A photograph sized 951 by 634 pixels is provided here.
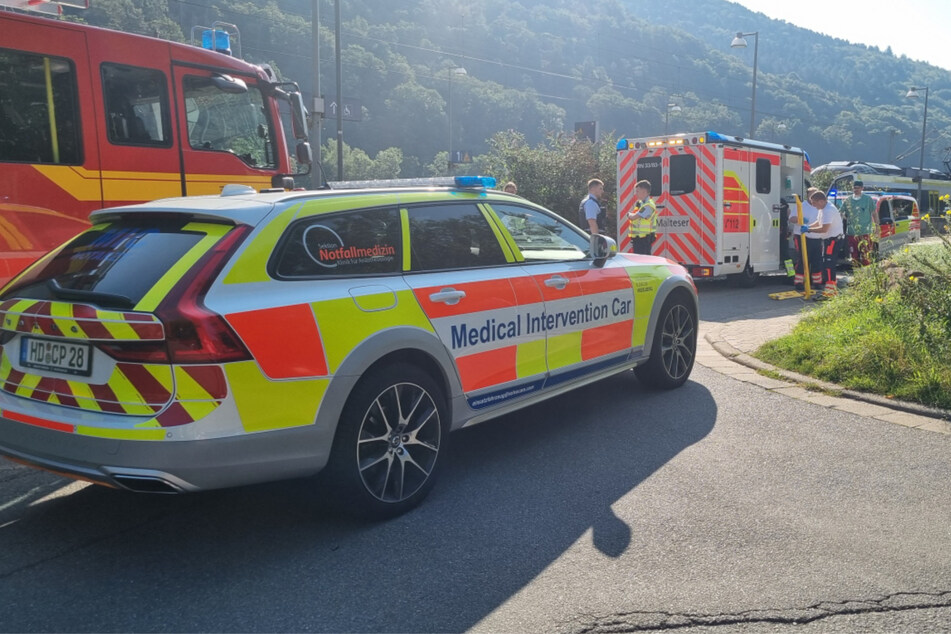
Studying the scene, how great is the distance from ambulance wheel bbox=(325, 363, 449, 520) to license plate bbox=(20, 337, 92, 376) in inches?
43.6

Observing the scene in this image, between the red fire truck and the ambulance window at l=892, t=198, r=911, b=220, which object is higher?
the red fire truck

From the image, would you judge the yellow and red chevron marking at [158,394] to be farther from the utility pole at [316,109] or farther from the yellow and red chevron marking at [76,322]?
the utility pole at [316,109]

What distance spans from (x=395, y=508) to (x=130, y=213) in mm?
1902

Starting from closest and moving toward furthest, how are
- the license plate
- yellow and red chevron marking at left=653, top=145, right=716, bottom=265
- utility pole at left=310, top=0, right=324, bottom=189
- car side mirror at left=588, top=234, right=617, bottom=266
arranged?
the license plate, car side mirror at left=588, top=234, right=617, bottom=266, yellow and red chevron marking at left=653, top=145, right=716, bottom=265, utility pole at left=310, top=0, right=324, bottom=189

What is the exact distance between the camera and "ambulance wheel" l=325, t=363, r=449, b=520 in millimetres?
3682

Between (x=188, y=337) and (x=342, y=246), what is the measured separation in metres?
0.97

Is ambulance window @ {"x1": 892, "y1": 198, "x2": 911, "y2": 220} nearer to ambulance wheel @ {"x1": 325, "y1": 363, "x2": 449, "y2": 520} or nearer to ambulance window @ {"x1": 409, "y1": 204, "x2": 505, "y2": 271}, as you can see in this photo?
ambulance window @ {"x1": 409, "y1": 204, "x2": 505, "y2": 271}

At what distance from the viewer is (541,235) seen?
5.28 meters

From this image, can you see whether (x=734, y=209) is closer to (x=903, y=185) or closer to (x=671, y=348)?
(x=671, y=348)

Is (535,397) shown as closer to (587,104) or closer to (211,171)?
(211,171)

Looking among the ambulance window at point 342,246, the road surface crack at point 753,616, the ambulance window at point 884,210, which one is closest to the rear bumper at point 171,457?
the ambulance window at point 342,246

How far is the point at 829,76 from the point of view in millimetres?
129125

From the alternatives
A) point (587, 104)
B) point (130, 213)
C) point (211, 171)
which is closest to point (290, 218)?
point (130, 213)

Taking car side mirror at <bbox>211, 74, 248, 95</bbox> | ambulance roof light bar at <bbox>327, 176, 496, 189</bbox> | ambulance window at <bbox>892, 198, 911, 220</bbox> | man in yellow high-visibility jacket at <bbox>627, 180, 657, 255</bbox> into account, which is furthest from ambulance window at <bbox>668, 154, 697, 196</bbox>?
ambulance roof light bar at <bbox>327, 176, 496, 189</bbox>
